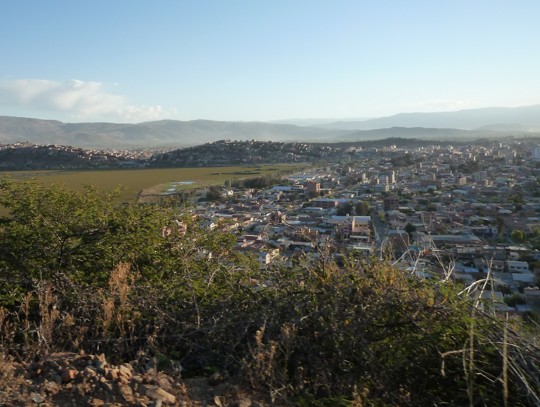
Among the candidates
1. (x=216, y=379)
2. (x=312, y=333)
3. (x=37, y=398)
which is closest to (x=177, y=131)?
(x=312, y=333)

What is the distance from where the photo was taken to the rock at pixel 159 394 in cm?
223

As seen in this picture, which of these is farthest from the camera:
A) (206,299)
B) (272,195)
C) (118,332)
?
(272,195)

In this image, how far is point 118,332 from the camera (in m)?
3.15

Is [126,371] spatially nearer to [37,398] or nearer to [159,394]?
[159,394]

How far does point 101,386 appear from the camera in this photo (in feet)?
7.41

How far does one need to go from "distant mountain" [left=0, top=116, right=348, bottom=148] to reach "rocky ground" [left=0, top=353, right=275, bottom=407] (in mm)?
133845

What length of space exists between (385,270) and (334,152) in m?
49.1

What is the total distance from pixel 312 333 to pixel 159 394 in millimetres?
1018

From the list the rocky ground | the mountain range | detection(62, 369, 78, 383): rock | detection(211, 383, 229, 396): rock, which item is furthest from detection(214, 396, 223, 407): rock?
the mountain range

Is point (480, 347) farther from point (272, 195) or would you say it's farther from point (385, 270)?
point (272, 195)

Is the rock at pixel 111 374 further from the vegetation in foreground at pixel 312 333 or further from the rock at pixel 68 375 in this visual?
the vegetation in foreground at pixel 312 333

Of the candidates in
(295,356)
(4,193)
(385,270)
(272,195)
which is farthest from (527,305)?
(272,195)

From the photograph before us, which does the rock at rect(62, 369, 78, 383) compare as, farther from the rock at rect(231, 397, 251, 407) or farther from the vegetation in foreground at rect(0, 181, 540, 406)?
the rock at rect(231, 397, 251, 407)

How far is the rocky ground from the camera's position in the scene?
7.14 ft
